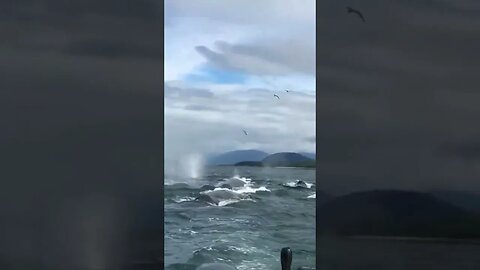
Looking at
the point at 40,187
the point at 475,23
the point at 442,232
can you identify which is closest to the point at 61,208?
the point at 40,187

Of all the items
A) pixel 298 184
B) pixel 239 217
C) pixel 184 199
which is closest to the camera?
pixel 184 199

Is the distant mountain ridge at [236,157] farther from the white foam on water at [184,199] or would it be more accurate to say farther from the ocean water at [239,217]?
the white foam on water at [184,199]

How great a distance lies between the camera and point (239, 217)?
4.37 metres

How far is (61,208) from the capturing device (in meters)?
3.03

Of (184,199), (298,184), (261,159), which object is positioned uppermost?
(261,159)

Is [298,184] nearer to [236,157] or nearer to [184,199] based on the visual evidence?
[236,157]

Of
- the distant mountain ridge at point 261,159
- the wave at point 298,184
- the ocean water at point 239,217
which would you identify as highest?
the distant mountain ridge at point 261,159

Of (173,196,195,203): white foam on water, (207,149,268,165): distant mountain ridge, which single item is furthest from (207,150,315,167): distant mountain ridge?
(173,196,195,203): white foam on water

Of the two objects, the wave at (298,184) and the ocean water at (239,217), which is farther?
the wave at (298,184)

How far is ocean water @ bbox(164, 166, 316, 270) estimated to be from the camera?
4.02 meters

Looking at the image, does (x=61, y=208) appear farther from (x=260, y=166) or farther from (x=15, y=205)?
(x=260, y=166)

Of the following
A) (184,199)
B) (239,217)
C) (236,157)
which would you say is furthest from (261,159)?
(184,199)

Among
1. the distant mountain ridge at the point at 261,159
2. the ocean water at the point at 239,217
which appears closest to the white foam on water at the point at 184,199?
the ocean water at the point at 239,217

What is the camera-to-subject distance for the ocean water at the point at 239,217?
4023 mm
